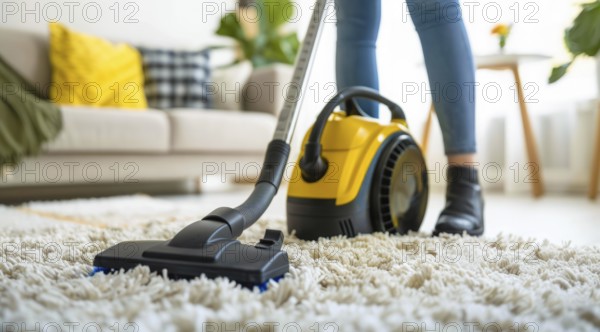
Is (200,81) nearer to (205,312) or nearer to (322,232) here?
(322,232)

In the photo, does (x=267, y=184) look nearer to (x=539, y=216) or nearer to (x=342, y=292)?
(x=342, y=292)

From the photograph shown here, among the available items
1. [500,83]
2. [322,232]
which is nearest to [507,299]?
[322,232]

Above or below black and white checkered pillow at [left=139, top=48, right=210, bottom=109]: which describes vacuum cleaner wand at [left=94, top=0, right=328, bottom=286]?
below

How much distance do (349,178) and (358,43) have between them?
34 cm

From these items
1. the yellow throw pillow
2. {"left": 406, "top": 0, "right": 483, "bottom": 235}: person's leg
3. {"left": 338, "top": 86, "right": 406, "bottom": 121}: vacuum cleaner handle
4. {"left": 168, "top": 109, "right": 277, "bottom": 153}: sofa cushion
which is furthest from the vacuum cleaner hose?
the yellow throw pillow

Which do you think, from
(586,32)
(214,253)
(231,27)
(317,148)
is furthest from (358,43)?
(231,27)

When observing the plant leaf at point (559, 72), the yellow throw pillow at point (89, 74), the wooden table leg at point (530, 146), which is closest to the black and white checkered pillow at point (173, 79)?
the yellow throw pillow at point (89, 74)

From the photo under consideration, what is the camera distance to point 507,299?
0.54m

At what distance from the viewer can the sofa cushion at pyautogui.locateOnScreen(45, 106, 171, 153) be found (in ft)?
6.34

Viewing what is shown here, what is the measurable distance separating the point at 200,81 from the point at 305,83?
1704 millimetres

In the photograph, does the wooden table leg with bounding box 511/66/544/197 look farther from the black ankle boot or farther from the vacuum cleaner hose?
the vacuum cleaner hose

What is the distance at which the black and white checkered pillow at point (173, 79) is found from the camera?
8.29 feet

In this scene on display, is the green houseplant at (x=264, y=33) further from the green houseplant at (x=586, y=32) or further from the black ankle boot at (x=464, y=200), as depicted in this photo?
the green houseplant at (x=586, y=32)

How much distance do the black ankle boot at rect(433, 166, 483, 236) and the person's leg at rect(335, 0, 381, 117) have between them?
23 cm
